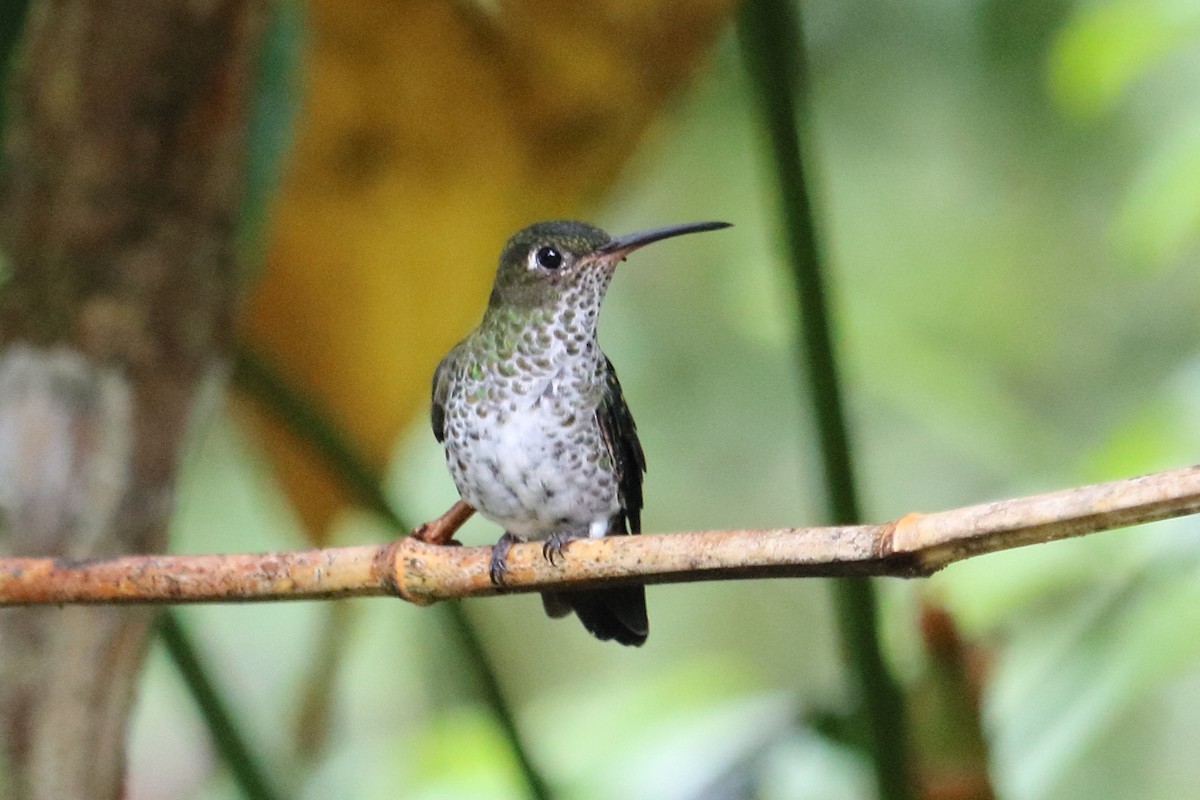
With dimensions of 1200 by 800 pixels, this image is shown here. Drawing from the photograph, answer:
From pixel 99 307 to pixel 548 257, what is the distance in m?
0.37

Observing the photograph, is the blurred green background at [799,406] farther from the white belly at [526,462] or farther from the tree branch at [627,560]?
the tree branch at [627,560]

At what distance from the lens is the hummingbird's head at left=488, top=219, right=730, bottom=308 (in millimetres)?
947

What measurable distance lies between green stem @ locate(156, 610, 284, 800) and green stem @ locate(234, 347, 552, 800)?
8.1 inches

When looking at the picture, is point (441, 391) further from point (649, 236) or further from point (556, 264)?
point (649, 236)

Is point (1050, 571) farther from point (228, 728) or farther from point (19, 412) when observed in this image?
point (19, 412)

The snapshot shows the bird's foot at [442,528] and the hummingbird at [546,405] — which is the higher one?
the hummingbird at [546,405]

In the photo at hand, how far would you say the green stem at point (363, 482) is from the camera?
107cm

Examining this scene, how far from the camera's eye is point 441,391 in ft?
3.46

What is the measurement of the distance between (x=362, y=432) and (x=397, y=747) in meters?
0.82

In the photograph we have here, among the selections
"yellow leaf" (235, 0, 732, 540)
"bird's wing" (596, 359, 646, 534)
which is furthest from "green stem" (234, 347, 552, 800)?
"bird's wing" (596, 359, 646, 534)

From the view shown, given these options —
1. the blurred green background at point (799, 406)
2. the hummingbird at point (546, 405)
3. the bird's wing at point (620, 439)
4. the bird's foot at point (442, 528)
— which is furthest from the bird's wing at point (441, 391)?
the blurred green background at point (799, 406)

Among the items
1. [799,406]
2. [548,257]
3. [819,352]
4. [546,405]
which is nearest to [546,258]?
[548,257]

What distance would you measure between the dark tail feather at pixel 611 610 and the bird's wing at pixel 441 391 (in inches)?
6.6

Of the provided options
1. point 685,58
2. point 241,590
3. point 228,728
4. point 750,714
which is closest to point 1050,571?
point 750,714
